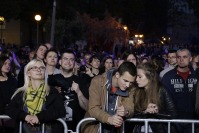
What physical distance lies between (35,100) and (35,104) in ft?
0.17

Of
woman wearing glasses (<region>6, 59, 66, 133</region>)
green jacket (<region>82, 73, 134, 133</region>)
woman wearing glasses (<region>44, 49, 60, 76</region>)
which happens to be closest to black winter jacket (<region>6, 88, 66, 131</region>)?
woman wearing glasses (<region>6, 59, 66, 133</region>)

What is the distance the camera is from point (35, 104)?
22.4ft

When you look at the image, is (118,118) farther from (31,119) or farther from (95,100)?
(31,119)

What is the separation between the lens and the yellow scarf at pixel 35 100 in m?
6.82

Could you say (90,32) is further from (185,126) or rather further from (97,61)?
(185,126)

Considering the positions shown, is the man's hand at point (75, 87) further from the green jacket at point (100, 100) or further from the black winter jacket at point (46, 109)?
the green jacket at point (100, 100)

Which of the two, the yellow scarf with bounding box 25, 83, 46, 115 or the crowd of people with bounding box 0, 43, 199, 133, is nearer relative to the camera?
the crowd of people with bounding box 0, 43, 199, 133

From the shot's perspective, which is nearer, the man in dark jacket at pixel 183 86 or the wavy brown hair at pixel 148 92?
the wavy brown hair at pixel 148 92

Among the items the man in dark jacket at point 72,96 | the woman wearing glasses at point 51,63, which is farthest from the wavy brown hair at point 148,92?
the woman wearing glasses at point 51,63

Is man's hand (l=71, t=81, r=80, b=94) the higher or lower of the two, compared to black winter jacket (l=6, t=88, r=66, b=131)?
higher

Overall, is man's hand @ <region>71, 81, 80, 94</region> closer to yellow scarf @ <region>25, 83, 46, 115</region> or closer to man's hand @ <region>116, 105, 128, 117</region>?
yellow scarf @ <region>25, 83, 46, 115</region>

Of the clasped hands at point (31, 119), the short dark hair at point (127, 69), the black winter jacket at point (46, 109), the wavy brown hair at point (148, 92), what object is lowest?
the clasped hands at point (31, 119)

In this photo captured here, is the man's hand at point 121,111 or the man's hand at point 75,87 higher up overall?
the man's hand at point 75,87

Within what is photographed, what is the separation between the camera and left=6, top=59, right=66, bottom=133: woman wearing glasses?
264 inches
